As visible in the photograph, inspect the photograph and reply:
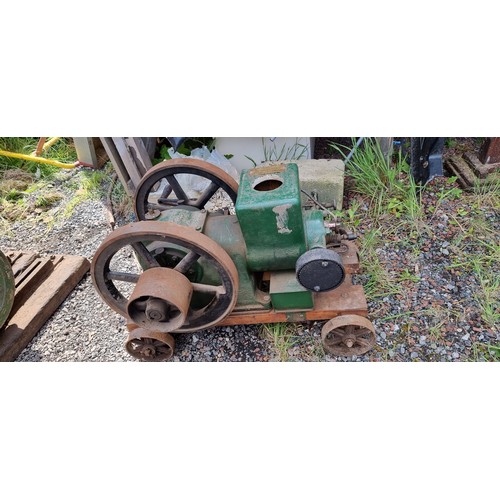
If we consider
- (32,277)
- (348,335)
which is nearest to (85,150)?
(32,277)

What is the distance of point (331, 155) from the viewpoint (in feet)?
14.2

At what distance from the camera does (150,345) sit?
8.62 feet

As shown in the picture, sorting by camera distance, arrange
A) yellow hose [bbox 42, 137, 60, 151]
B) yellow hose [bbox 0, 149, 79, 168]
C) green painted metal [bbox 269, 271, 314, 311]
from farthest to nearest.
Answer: yellow hose [bbox 42, 137, 60, 151] < yellow hose [bbox 0, 149, 79, 168] < green painted metal [bbox 269, 271, 314, 311]

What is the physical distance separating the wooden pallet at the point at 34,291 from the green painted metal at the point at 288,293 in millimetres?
1637

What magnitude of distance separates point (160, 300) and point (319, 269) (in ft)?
2.79

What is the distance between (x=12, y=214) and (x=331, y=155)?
3120mm

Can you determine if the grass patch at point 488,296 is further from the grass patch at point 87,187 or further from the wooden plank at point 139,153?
the grass patch at point 87,187

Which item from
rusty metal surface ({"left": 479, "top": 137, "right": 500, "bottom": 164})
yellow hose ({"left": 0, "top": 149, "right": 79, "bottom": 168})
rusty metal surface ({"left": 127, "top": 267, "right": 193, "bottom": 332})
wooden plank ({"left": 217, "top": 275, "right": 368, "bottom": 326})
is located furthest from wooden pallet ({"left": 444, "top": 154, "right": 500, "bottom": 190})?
yellow hose ({"left": 0, "top": 149, "right": 79, "bottom": 168})

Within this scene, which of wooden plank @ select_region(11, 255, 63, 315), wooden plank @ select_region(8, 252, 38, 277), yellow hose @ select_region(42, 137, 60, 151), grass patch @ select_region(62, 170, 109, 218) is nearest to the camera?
wooden plank @ select_region(11, 255, 63, 315)

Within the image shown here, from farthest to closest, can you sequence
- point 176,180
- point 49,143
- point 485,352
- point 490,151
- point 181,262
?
1. point 49,143
2. point 490,151
3. point 176,180
4. point 485,352
5. point 181,262

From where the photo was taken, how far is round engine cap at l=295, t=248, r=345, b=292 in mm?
2213

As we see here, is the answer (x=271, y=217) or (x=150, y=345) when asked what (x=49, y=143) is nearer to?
(x=150, y=345)

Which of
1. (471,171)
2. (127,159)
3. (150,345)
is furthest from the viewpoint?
(127,159)

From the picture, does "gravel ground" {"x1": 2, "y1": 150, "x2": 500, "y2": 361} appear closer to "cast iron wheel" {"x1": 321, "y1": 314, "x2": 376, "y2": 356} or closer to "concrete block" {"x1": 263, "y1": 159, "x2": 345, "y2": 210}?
"cast iron wheel" {"x1": 321, "y1": 314, "x2": 376, "y2": 356}
